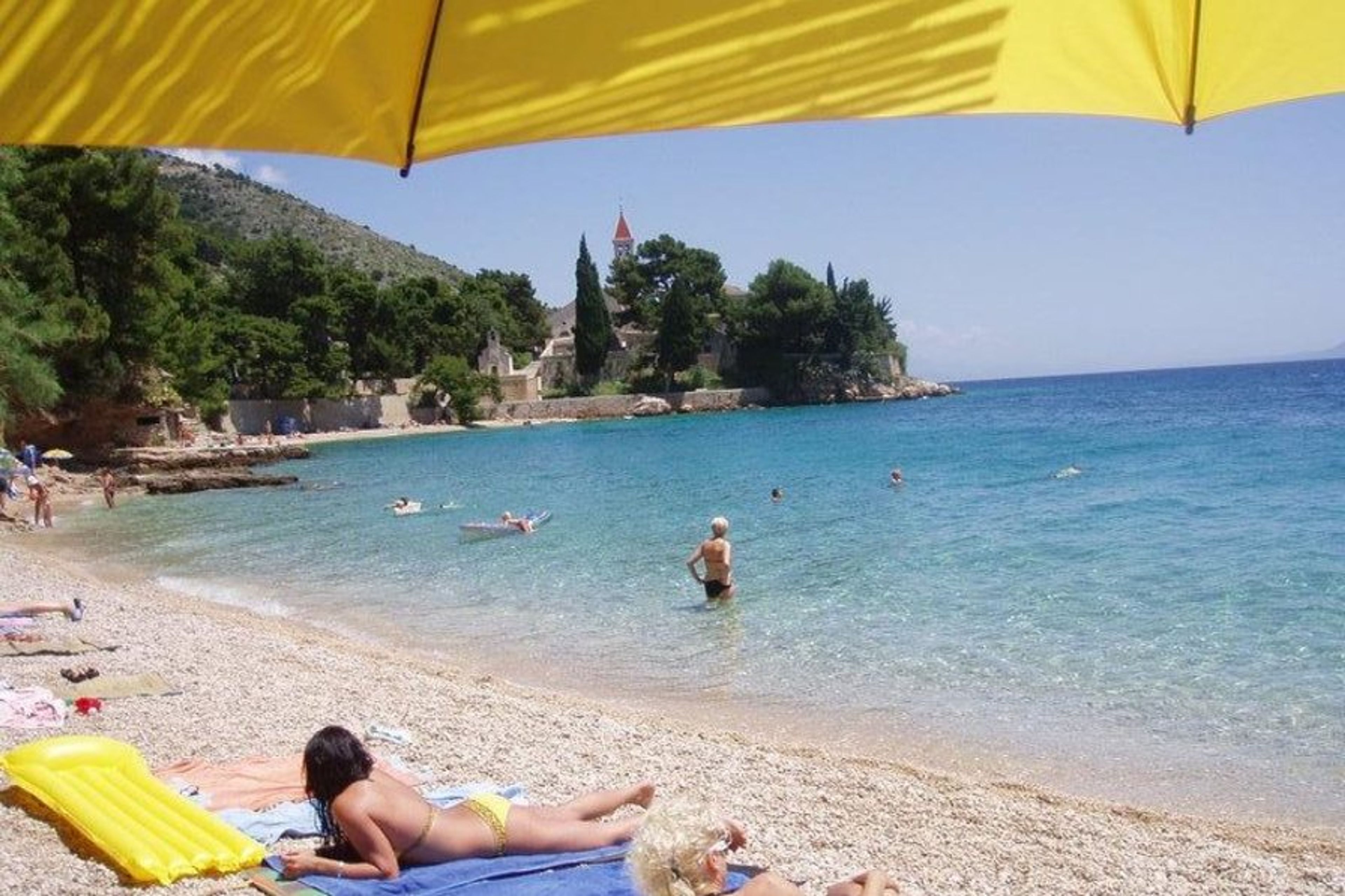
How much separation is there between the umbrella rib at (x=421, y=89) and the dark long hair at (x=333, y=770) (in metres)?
3.56

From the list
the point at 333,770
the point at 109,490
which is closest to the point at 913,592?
the point at 333,770

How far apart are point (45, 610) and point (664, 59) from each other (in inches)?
465

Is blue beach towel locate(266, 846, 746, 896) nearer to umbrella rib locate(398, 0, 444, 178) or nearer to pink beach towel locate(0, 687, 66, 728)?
pink beach towel locate(0, 687, 66, 728)

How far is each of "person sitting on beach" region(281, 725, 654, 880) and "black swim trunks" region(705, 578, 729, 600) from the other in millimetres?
9122

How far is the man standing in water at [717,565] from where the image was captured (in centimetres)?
1430

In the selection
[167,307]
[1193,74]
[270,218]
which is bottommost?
[1193,74]

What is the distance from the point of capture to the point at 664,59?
5.17 feet

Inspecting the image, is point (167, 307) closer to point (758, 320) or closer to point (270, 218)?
point (758, 320)

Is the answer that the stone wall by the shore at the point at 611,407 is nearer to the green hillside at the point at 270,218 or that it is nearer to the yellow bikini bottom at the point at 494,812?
the green hillside at the point at 270,218

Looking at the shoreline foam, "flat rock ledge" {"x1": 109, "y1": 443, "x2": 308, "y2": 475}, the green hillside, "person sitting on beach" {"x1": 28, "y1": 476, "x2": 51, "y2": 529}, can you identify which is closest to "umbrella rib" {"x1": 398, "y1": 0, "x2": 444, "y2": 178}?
→ the shoreline foam

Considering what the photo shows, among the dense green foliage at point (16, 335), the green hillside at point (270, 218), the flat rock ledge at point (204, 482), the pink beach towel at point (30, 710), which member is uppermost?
the green hillside at point (270, 218)

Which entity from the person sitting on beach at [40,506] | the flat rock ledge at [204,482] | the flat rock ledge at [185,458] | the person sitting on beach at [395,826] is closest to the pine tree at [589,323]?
the flat rock ledge at [185,458]

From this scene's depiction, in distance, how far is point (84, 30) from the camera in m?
1.53

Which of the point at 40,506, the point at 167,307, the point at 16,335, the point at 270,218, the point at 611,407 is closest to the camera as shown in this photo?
the point at 40,506
